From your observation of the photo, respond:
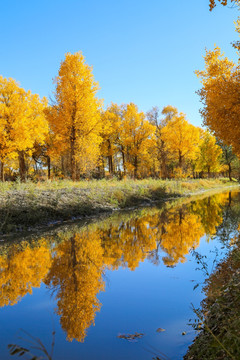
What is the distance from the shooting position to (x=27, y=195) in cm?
1148

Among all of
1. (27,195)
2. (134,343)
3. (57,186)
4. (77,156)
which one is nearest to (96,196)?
(57,186)

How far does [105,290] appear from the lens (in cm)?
503

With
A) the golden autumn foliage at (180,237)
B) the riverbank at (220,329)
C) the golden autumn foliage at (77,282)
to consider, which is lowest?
the golden autumn foliage at (180,237)

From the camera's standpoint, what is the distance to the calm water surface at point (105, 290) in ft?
11.1

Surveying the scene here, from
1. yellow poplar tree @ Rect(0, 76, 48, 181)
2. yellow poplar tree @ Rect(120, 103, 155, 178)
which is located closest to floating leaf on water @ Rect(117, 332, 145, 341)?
yellow poplar tree @ Rect(0, 76, 48, 181)

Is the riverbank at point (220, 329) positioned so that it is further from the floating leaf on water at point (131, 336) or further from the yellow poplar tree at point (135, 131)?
the yellow poplar tree at point (135, 131)

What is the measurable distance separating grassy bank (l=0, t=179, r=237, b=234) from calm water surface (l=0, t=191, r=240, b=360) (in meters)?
1.72

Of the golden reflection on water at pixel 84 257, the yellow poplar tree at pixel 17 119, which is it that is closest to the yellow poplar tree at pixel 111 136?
the yellow poplar tree at pixel 17 119

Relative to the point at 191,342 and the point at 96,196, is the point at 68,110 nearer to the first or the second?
the point at 96,196

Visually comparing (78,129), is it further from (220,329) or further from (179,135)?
(220,329)

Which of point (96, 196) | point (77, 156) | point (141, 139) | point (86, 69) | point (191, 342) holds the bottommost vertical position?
point (191, 342)

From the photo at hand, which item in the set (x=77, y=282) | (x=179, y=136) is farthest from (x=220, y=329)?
(x=179, y=136)

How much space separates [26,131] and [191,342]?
→ 24190 millimetres

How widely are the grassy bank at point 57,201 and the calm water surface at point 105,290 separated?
5.64 feet
